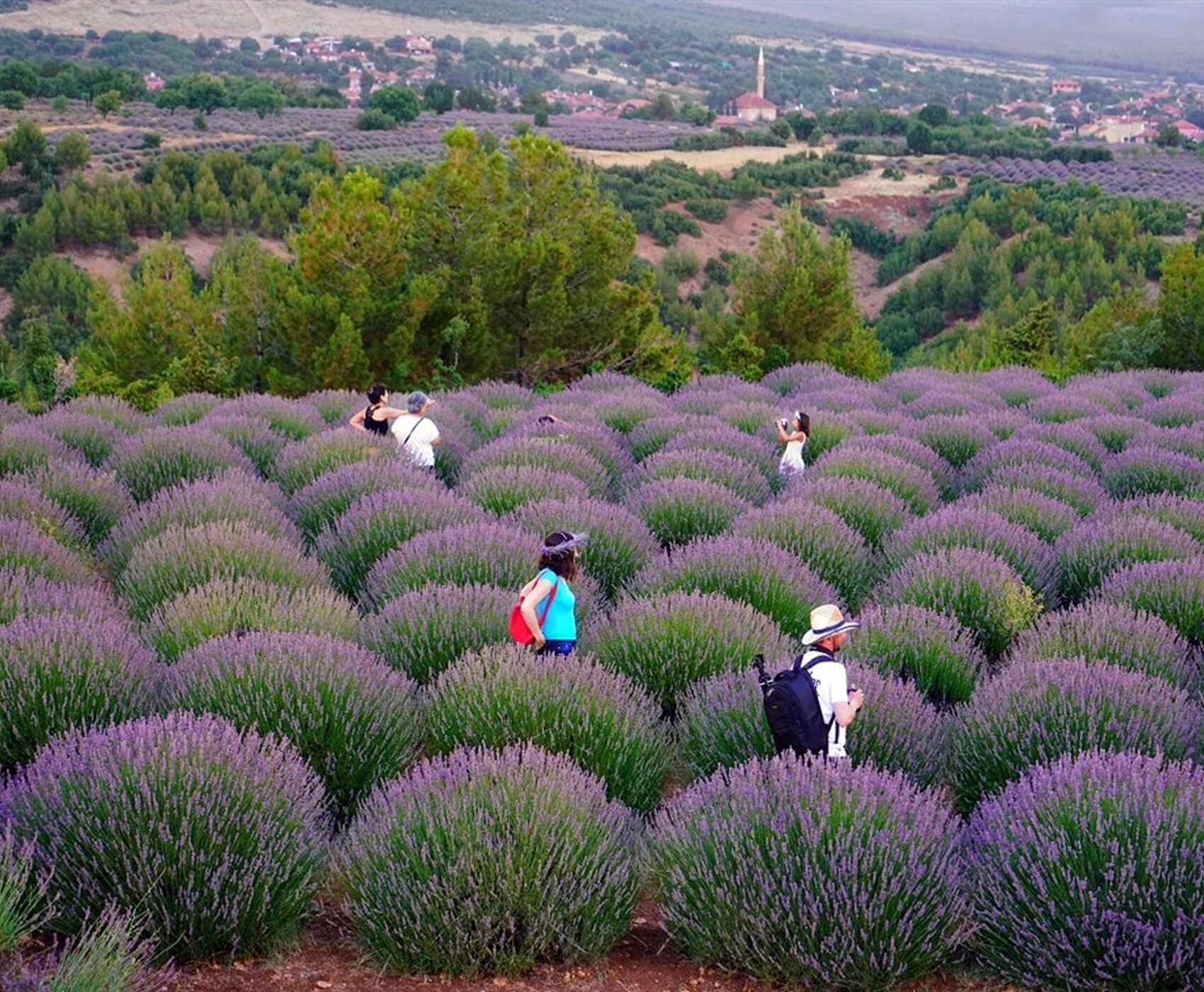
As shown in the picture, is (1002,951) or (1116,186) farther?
(1116,186)

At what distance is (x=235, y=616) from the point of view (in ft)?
21.0

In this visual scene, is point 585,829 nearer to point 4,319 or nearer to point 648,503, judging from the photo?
point 648,503

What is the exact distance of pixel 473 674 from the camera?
18.2 ft

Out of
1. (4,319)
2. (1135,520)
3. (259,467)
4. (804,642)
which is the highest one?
(804,642)

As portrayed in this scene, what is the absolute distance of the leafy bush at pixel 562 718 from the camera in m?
5.30

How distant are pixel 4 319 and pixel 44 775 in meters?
38.9

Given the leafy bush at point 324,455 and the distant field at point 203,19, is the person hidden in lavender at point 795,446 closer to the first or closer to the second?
the leafy bush at point 324,455

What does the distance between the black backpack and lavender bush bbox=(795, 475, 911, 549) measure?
4.22 metres

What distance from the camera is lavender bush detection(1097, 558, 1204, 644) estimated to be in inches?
277

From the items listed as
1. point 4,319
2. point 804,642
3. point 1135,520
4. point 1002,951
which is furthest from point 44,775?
point 4,319

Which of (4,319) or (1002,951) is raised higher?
(1002,951)

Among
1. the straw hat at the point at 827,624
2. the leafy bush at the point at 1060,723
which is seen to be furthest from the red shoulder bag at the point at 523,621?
the leafy bush at the point at 1060,723

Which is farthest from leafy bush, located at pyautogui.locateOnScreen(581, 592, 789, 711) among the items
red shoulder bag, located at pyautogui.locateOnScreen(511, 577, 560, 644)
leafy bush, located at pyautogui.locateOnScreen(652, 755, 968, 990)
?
leafy bush, located at pyautogui.locateOnScreen(652, 755, 968, 990)

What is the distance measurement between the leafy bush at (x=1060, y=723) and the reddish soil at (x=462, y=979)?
127 centimetres
